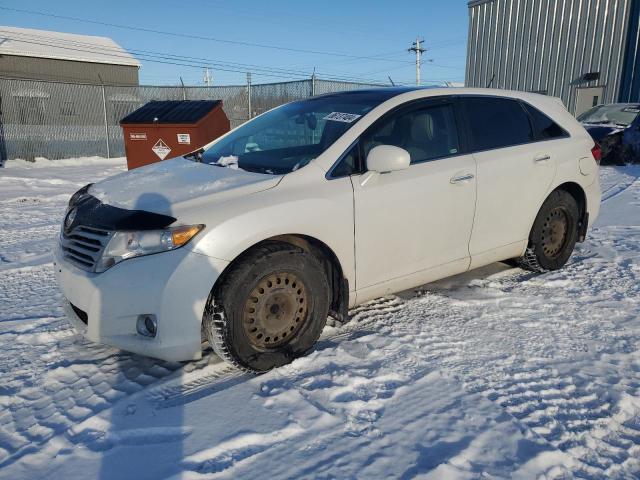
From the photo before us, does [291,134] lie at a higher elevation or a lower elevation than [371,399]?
higher

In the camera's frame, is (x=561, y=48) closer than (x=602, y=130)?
No

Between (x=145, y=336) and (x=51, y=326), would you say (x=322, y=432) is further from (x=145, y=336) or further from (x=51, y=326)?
(x=51, y=326)

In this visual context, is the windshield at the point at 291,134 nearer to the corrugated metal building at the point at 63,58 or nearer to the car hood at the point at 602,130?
the car hood at the point at 602,130

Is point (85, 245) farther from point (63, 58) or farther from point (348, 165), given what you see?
point (63, 58)

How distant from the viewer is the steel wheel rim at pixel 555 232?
4.32m

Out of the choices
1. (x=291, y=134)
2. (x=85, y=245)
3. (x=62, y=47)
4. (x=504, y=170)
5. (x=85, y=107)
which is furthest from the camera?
(x=62, y=47)

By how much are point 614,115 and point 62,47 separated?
34261mm

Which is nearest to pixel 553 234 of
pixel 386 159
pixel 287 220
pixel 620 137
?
pixel 386 159

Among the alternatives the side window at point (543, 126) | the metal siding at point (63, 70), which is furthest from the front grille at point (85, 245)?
the metal siding at point (63, 70)

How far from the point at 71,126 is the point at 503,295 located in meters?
14.9

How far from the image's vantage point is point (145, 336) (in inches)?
103

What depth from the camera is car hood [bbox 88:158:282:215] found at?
274 centimetres

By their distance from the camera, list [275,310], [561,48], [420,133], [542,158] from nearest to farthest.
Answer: [275,310]
[420,133]
[542,158]
[561,48]

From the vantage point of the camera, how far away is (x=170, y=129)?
732 centimetres
